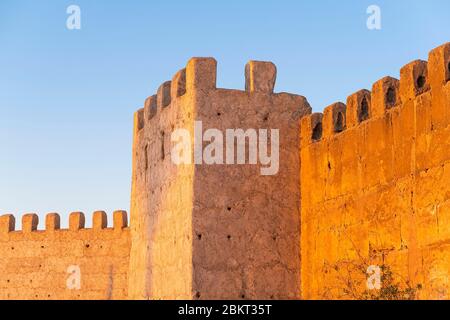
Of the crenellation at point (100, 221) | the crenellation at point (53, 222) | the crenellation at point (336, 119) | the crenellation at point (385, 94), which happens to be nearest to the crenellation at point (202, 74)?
the crenellation at point (336, 119)

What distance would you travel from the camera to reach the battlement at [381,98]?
9242mm

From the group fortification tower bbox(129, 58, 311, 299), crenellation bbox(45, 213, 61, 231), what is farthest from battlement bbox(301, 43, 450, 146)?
crenellation bbox(45, 213, 61, 231)

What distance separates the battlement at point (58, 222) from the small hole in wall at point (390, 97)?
7.68m

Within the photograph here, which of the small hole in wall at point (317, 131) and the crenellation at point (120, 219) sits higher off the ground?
the small hole in wall at point (317, 131)

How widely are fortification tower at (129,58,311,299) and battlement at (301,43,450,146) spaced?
39cm

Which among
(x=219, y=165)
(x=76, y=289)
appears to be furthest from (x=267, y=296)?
(x=76, y=289)

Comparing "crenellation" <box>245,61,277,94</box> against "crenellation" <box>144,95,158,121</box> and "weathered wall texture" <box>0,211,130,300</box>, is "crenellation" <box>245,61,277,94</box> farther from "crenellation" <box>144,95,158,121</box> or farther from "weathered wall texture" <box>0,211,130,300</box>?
"weathered wall texture" <box>0,211,130,300</box>

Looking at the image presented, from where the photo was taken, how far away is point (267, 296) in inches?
439

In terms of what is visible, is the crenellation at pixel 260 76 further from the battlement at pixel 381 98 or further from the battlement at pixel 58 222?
the battlement at pixel 58 222

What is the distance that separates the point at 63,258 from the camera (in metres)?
17.8

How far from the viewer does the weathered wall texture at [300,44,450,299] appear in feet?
29.9
